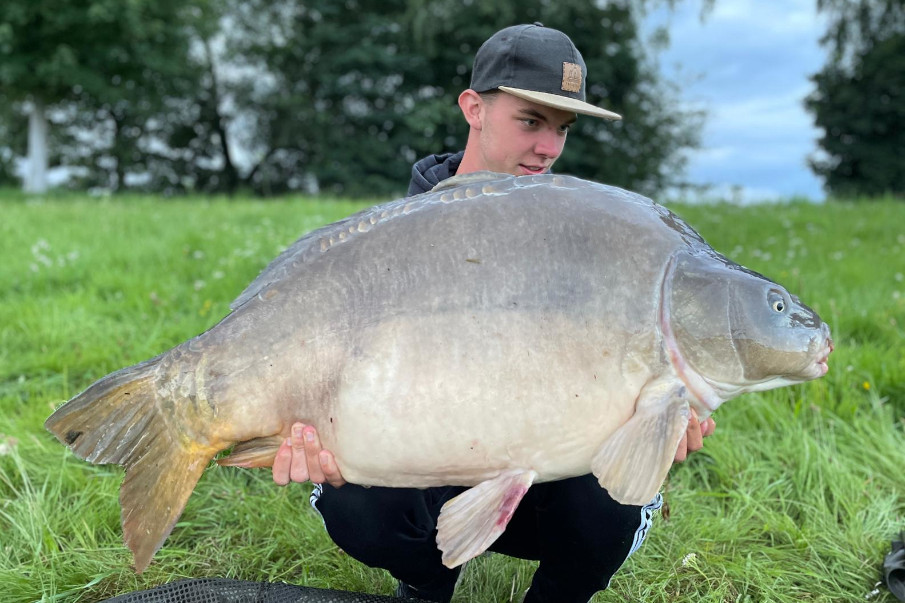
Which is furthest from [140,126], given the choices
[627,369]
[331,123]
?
[627,369]

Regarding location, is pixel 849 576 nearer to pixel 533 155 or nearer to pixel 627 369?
pixel 627 369

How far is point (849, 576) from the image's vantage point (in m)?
1.77

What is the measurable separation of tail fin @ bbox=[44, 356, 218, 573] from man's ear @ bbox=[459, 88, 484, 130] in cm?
101

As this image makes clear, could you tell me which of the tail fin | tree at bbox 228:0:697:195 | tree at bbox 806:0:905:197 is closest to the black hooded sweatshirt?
the tail fin

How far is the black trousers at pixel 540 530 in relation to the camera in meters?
1.45

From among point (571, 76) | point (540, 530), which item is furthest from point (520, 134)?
point (540, 530)

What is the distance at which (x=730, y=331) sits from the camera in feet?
3.84

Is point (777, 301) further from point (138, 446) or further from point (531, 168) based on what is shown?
point (138, 446)

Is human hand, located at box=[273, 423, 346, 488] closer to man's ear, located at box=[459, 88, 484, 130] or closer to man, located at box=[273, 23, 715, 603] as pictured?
man, located at box=[273, 23, 715, 603]

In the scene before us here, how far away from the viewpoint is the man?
144 centimetres

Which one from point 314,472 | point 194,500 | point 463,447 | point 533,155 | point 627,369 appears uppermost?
point 533,155

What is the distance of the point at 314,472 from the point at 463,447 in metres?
0.28

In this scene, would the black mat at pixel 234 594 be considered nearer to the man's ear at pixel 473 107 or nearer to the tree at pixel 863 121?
the man's ear at pixel 473 107

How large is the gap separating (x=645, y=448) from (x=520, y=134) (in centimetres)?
93
